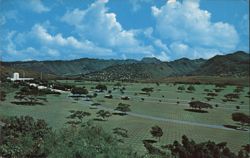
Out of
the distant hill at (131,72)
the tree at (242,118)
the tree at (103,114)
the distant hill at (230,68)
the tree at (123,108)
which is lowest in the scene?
the tree at (242,118)

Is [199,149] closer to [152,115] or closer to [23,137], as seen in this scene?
[152,115]

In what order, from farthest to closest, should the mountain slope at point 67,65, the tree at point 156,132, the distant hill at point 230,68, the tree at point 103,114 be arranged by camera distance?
the distant hill at point 230,68, the mountain slope at point 67,65, the tree at point 103,114, the tree at point 156,132

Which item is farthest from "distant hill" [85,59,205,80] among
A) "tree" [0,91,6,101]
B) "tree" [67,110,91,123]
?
"tree" [0,91,6,101]

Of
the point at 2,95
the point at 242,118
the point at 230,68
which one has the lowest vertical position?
the point at 242,118

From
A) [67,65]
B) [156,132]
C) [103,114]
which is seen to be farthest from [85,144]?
[67,65]

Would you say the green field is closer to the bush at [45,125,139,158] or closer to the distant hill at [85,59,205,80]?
the distant hill at [85,59,205,80]

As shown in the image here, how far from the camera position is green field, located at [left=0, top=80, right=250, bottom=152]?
13883mm

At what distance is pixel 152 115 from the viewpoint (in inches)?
615

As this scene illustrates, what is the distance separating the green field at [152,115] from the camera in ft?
45.5

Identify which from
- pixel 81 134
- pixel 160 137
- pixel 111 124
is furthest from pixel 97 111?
pixel 160 137

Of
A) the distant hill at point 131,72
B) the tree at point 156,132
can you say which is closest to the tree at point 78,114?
the tree at point 156,132

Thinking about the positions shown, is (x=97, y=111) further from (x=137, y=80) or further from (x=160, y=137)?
(x=137, y=80)

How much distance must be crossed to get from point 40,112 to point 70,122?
4.14 feet

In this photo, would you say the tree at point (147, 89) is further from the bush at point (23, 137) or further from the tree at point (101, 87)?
the bush at point (23, 137)
